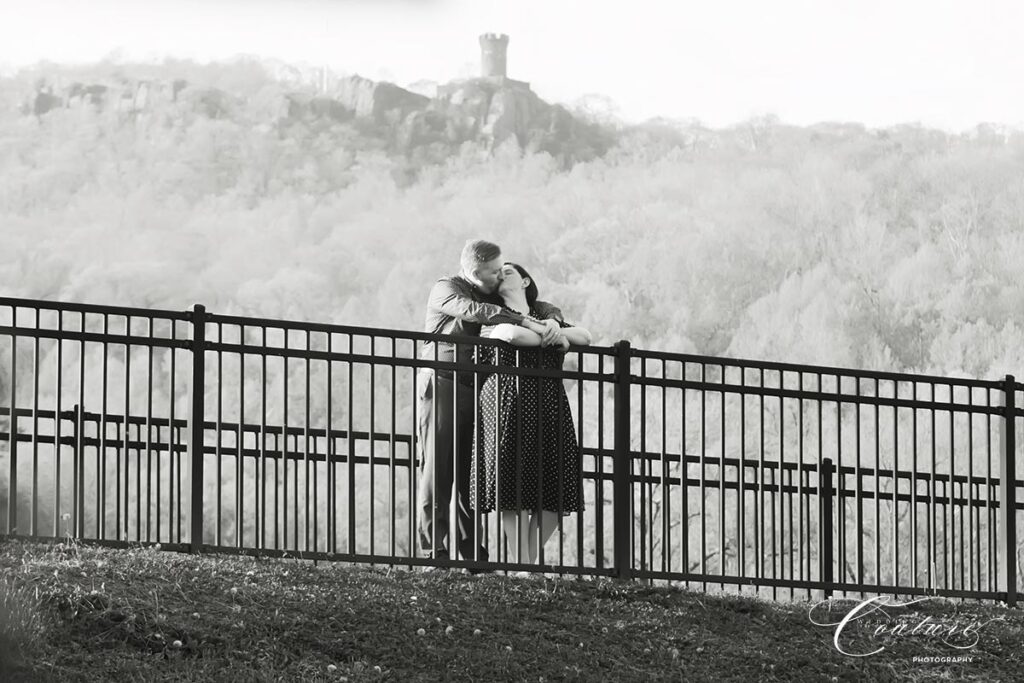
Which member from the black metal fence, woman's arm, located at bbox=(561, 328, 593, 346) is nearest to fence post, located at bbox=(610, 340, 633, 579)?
the black metal fence

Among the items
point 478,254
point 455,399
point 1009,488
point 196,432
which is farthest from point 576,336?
point 1009,488

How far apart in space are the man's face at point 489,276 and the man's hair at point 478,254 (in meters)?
0.02

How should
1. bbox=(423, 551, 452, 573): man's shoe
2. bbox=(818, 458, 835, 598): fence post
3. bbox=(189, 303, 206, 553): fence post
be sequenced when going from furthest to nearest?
bbox=(818, 458, 835, 598): fence post → bbox=(423, 551, 452, 573): man's shoe → bbox=(189, 303, 206, 553): fence post

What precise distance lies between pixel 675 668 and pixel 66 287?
3927 cm

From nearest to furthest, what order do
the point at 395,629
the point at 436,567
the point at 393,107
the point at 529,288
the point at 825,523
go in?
1. the point at 395,629
2. the point at 436,567
3. the point at 529,288
4. the point at 825,523
5. the point at 393,107

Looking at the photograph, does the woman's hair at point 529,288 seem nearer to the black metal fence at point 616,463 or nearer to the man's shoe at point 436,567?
the black metal fence at point 616,463

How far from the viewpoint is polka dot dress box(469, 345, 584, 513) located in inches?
308

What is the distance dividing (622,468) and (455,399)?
100 cm

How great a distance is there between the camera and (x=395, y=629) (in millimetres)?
6336

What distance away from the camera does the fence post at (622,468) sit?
8016 mm

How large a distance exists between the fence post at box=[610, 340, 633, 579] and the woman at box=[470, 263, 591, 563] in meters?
0.22

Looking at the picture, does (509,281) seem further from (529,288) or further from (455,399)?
(455,399)

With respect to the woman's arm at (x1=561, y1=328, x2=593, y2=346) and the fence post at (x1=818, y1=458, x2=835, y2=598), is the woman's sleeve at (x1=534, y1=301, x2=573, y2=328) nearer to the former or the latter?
the woman's arm at (x1=561, y1=328, x2=593, y2=346)

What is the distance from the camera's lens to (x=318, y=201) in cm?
4578
